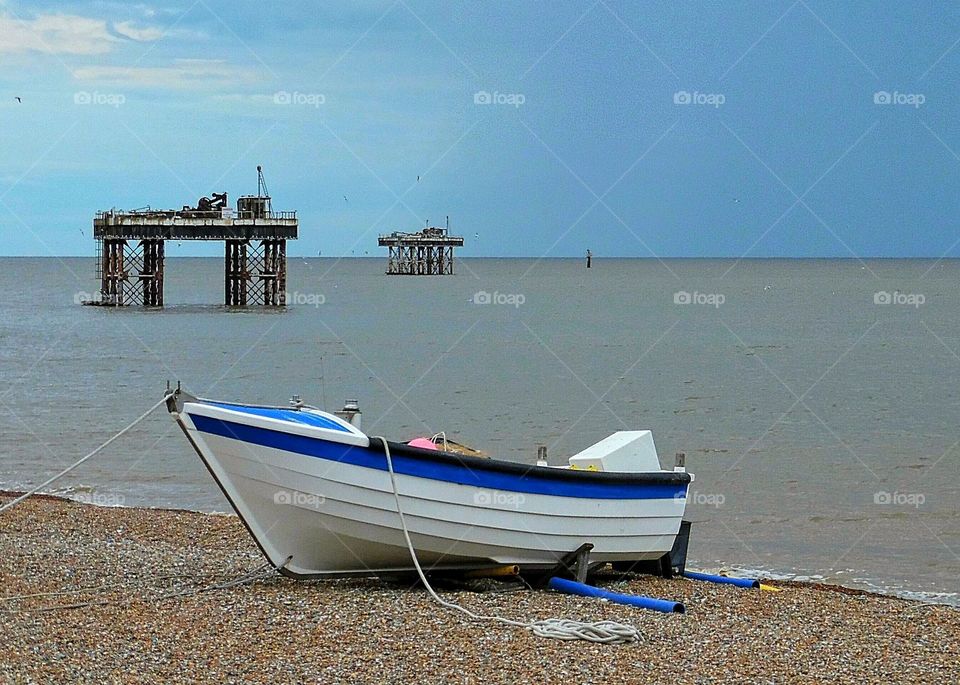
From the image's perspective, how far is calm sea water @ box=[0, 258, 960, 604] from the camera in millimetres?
17438

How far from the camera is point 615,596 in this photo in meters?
10.9

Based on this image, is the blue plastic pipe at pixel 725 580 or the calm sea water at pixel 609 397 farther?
the calm sea water at pixel 609 397

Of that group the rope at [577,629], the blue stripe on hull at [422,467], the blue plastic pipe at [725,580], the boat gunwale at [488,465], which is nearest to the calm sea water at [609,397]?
the blue plastic pipe at [725,580]

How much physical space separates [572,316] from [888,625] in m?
66.2

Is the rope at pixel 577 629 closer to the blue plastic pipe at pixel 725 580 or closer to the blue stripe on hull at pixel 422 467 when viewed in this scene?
the blue stripe on hull at pixel 422 467

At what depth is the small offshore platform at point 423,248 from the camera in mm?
136875

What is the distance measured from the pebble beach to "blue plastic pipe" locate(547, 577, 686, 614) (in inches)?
5.6

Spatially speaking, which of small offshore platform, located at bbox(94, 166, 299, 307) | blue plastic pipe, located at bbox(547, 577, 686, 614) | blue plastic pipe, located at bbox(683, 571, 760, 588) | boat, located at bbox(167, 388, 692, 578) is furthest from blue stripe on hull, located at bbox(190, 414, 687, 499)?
small offshore platform, located at bbox(94, 166, 299, 307)

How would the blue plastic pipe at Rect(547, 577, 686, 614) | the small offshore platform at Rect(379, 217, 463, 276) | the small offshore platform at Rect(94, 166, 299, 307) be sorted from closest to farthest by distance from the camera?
the blue plastic pipe at Rect(547, 577, 686, 614)
the small offshore platform at Rect(94, 166, 299, 307)
the small offshore platform at Rect(379, 217, 463, 276)

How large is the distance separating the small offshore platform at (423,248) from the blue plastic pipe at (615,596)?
123852mm

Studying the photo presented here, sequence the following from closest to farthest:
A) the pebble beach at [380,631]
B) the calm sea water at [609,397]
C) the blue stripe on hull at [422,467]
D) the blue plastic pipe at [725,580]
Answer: the pebble beach at [380,631] → the blue stripe on hull at [422,467] → the blue plastic pipe at [725,580] → the calm sea water at [609,397]

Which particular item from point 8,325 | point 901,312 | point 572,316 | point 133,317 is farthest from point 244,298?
point 901,312

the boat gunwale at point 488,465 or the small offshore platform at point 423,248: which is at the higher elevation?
the small offshore platform at point 423,248

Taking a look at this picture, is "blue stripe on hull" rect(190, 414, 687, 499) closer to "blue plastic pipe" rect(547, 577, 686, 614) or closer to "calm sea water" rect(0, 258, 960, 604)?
"blue plastic pipe" rect(547, 577, 686, 614)
